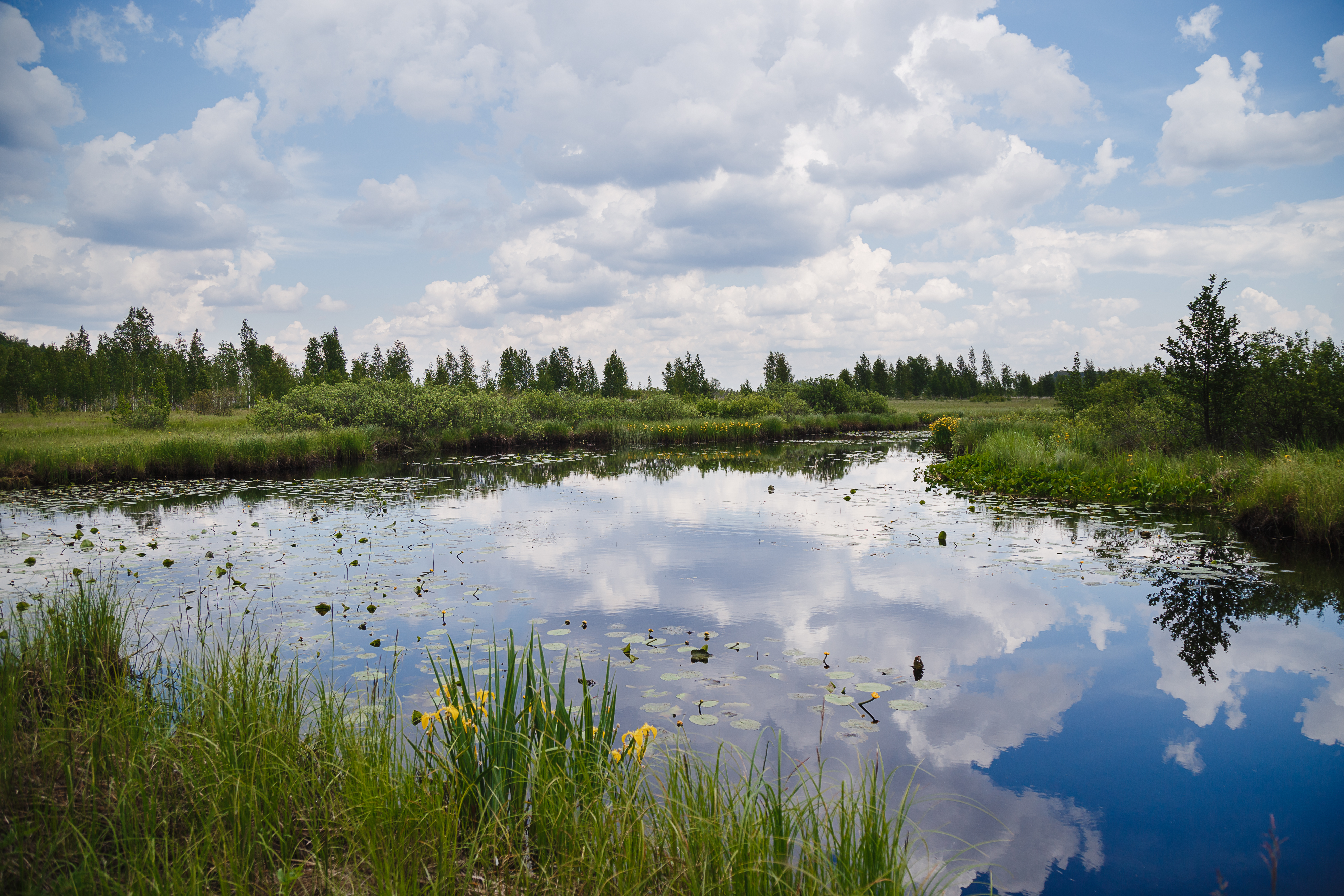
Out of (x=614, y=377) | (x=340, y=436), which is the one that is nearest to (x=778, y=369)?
(x=614, y=377)

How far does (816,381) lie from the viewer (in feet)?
175

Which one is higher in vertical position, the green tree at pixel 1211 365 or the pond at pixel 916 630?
the green tree at pixel 1211 365

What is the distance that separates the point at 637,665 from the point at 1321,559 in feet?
30.9

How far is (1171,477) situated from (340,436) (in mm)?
25513

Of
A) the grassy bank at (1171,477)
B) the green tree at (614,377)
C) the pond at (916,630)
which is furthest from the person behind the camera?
the green tree at (614,377)

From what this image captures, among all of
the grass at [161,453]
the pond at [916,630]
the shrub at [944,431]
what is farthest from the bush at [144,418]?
the shrub at [944,431]

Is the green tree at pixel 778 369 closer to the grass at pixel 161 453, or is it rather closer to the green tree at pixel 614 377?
the green tree at pixel 614 377

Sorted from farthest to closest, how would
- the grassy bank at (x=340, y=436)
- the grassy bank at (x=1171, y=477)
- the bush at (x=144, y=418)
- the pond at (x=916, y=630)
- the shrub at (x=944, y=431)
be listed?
the bush at (x=144, y=418) → the shrub at (x=944, y=431) → the grassy bank at (x=340, y=436) → the grassy bank at (x=1171, y=477) → the pond at (x=916, y=630)

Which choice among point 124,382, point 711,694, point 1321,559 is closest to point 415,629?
point 711,694

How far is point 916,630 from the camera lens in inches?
264

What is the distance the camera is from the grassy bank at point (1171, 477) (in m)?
9.32

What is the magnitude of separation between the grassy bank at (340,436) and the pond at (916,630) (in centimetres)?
627

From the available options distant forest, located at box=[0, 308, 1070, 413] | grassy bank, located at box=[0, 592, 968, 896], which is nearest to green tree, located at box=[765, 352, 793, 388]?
distant forest, located at box=[0, 308, 1070, 413]

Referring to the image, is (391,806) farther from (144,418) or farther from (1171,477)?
(144,418)
